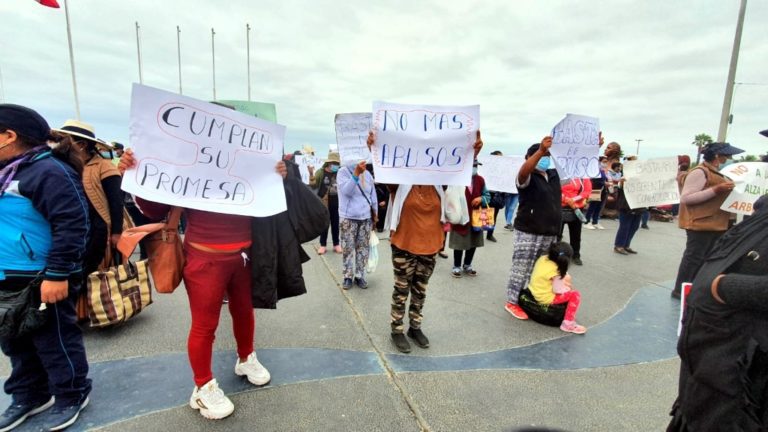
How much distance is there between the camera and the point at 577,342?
355 cm

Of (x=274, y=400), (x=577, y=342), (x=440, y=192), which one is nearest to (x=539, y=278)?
(x=577, y=342)

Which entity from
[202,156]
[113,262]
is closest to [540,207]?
[202,156]

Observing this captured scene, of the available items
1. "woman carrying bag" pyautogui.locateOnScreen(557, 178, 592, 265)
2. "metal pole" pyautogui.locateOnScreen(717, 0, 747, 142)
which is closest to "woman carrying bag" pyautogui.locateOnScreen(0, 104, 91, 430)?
"woman carrying bag" pyautogui.locateOnScreen(557, 178, 592, 265)

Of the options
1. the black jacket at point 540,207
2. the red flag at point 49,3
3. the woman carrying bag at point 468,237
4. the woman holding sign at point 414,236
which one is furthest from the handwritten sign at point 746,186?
the red flag at point 49,3

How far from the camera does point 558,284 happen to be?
386 centimetres

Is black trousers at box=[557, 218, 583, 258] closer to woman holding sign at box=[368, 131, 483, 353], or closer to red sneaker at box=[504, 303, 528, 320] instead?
red sneaker at box=[504, 303, 528, 320]

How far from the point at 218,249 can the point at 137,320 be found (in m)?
2.26

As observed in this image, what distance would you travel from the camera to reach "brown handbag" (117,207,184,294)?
223cm

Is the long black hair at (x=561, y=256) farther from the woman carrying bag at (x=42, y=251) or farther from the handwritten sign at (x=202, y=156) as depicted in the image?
the woman carrying bag at (x=42, y=251)

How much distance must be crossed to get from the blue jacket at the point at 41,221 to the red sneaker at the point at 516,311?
3.87 m

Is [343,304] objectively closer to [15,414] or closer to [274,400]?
[274,400]

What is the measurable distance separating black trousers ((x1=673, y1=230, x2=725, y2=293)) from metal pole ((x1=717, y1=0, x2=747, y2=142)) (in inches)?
456

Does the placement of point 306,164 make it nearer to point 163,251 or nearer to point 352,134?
point 352,134

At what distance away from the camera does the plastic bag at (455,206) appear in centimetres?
334
